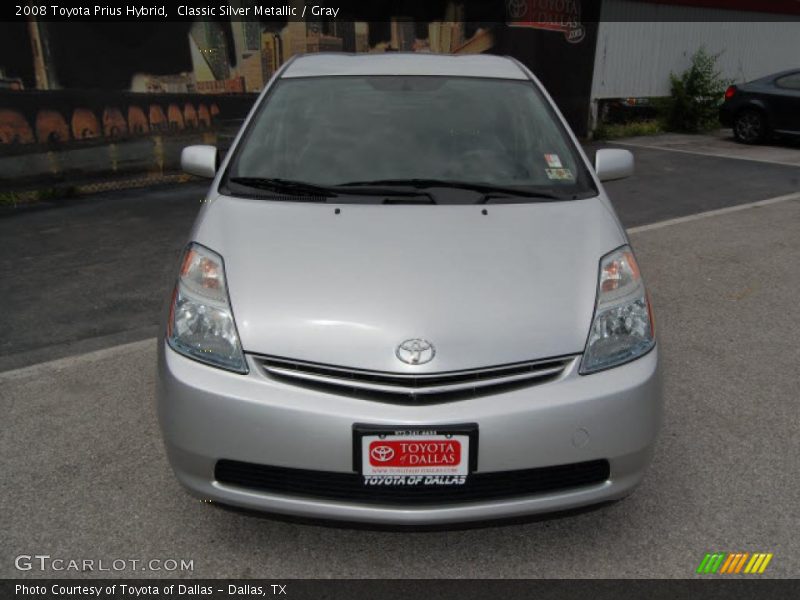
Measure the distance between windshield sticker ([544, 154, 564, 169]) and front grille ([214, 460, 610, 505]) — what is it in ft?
4.74

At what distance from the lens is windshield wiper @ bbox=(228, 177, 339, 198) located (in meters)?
2.97

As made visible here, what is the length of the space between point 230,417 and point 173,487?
0.87 m

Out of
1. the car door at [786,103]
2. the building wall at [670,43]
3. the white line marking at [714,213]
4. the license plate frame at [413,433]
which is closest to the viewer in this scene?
the license plate frame at [413,433]

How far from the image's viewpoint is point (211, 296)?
245 cm

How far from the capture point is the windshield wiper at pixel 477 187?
9.82ft

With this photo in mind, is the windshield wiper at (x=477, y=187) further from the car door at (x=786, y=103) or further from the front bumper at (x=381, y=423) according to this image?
the car door at (x=786, y=103)

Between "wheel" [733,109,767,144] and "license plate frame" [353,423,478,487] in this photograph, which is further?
"wheel" [733,109,767,144]

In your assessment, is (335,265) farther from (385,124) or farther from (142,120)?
(142,120)

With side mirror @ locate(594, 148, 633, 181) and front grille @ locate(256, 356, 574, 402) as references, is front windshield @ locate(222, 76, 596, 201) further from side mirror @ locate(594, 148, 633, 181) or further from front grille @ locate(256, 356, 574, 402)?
front grille @ locate(256, 356, 574, 402)

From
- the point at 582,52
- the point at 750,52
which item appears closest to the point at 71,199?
the point at 582,52

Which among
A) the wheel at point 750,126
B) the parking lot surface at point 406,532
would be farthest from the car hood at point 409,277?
the wheel at point 750,126

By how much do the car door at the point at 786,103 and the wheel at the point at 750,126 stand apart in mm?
241
